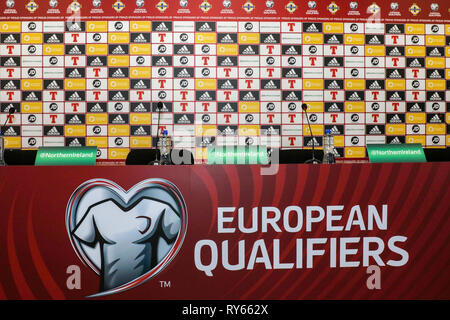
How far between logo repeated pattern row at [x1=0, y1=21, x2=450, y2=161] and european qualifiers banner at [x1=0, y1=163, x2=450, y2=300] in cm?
210

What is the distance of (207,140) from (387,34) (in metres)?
2.10

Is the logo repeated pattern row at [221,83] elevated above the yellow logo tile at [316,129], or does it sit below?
above

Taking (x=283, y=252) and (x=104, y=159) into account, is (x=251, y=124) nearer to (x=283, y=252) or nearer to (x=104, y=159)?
(x=104, y=159)

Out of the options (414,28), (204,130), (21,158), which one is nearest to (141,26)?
(204,130)

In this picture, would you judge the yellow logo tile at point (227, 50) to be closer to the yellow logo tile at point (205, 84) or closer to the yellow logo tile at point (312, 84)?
the yellow logo tile at point (205, 84)

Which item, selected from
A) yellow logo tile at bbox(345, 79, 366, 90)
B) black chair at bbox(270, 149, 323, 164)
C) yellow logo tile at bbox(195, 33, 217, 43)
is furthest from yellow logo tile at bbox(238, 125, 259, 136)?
yellow logo tile at bbox(345, 79, 366, 90)

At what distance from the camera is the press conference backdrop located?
11.6 ft

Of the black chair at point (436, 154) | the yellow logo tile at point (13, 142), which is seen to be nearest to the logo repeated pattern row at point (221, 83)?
the yellow logo tile at point (13, 142)

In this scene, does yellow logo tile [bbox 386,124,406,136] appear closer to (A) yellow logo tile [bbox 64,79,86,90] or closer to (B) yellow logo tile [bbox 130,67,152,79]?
(B) yellow logo tile [bbox 130,67,152,79]

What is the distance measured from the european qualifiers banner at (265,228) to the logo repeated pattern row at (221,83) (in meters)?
2.10

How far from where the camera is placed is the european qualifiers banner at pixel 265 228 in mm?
1455

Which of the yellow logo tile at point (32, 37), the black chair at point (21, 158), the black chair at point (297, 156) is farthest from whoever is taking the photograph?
the yellow logo tile at point (32, 37)

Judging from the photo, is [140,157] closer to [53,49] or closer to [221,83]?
[221,83]

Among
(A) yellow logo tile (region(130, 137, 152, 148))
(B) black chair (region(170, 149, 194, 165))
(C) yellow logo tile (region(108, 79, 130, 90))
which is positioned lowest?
(B) black chair (region(170, 149, 194, 165))
